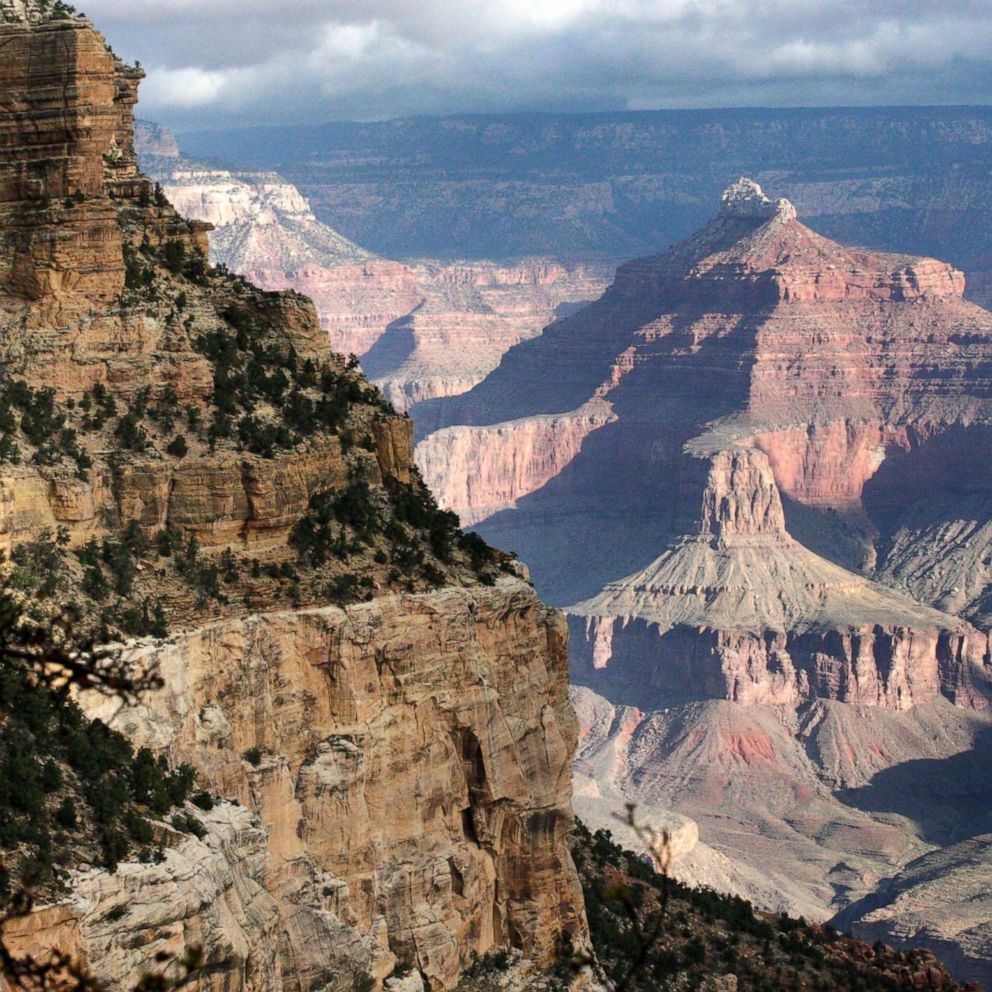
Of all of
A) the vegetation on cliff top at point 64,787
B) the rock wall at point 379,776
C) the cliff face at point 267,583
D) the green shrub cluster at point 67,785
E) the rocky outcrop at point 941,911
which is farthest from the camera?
the rocky outcrop at point 941,911

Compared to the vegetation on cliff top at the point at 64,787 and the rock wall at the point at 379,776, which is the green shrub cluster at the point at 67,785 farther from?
the rock wall at the point at 379,776

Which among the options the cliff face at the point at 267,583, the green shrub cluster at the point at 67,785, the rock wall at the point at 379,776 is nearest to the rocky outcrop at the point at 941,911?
the rock wall at the point at 379,776

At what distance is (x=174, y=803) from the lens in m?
33.0

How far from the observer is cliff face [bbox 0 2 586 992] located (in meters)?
35.2

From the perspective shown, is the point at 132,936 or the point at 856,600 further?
the point at 856,600

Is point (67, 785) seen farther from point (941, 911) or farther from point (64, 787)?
point (941, 911)

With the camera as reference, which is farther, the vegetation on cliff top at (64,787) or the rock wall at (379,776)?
the rock wall at (379,776)

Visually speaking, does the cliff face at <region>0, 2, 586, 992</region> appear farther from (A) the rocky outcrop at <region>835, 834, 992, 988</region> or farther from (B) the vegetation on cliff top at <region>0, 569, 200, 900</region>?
(A) the rocky outcrop at <region>835, 834, 992, 988</region>

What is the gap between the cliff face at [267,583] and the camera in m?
35.2

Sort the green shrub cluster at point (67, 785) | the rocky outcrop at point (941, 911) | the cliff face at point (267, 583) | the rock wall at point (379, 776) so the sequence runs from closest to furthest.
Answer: the green shrub cluster at point (67, 785) < the rock wall at point (379, 776) < the cliff face at point (267, 583) < the rocky outcrop at point (941, 911)

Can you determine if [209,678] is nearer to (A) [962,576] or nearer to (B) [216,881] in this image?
(B) [216,881]

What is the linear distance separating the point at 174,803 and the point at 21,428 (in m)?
6.50

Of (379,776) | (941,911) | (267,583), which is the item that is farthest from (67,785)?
(941,911)

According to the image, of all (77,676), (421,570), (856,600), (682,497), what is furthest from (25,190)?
(682,497)
